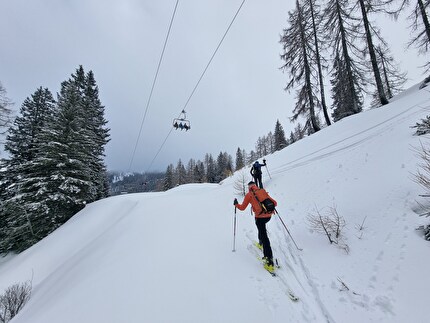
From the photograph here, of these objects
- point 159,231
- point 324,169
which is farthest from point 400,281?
point 159,231

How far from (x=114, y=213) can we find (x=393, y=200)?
12.6 meters

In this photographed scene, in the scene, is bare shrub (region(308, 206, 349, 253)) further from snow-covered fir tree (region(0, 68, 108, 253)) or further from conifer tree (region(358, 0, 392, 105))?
snow-covered fir tree (region(0, 68, 108, 253))

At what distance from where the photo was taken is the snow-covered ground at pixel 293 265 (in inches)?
130

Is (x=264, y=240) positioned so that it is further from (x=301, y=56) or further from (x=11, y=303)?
(x=301, y=56)

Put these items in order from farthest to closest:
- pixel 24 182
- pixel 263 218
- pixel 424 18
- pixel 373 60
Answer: pixel 24 182
pixel 373 60
pixel 424 18
pixel 263 218

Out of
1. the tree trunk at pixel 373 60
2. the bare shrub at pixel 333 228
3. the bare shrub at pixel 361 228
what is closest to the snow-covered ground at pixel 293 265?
the bare shrub at pixel 361 228

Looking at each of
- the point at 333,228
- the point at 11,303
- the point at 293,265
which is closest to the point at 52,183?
the point at 11,303

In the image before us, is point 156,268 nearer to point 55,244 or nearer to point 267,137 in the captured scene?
point 55,244

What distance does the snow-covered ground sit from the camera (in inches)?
130

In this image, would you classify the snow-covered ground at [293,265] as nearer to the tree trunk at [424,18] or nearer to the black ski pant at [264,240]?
the black ski pant at [264,240]

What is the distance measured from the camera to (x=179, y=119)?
1453cm

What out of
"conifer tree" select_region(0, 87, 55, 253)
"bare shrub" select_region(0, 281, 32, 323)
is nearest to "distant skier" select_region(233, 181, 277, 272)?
"bare shrub" select_region(0, 281, 32, 323)

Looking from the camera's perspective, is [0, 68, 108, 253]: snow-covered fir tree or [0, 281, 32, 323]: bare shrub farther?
[0, 68, 108, 253]: snow-covered fir tree

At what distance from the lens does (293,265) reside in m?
4.70
